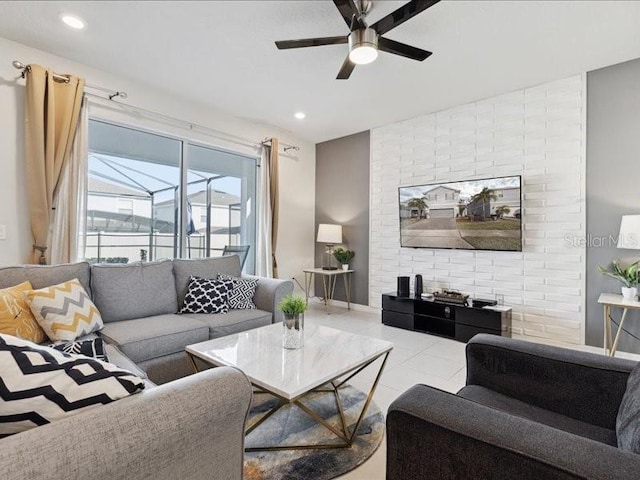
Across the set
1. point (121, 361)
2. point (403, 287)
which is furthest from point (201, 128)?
point (403, 287)

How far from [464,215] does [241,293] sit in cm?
262

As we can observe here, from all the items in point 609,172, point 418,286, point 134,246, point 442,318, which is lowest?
point 442,318

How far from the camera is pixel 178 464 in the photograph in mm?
862

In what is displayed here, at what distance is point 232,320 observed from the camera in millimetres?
2688

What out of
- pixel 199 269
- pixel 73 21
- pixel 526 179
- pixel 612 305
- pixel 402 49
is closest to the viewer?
pixel 402 49

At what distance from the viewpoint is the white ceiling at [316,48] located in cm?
230

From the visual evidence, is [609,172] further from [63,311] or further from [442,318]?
[63,311]

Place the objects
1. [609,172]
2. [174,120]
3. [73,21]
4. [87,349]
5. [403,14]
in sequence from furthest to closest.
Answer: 1. [174,120]
2. [609,172]
3. [73,21]
4. [403,14]
5. [87,349]

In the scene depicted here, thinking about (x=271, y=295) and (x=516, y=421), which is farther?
(x=271, y=295)

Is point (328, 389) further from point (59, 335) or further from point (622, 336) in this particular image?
point (622, 336)

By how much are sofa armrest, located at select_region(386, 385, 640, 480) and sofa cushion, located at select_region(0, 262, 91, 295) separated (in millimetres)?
2381

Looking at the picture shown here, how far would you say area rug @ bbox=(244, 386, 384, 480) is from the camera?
5.00 ft

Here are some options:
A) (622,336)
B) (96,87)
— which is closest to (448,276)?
(622,336)

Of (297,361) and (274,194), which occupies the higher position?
(274,194)
